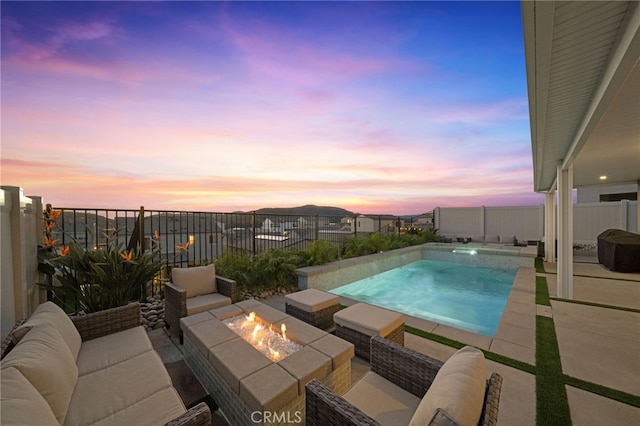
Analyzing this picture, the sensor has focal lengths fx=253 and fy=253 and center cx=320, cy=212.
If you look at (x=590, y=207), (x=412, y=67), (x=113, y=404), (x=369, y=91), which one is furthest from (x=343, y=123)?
(x=590, y=207)

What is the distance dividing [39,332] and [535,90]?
4632 millimetres

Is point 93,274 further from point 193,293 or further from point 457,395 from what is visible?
point 457,395

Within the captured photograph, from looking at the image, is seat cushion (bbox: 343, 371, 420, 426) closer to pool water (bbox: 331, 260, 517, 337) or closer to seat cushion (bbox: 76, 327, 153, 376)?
seat cushion (bbox: 76, 327, 153, 376)

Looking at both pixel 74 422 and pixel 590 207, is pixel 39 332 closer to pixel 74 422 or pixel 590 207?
pixel 74 422

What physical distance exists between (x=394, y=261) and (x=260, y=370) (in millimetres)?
7111

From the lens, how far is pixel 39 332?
1.68 metres

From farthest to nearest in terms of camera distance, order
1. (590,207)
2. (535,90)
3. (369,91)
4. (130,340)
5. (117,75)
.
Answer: (590,207) < (369,91) < (117,75) < (535,90) < (130,340)

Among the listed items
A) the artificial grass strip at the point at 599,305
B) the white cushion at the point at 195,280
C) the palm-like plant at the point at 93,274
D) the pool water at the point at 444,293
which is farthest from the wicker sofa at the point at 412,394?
the artificial grass strip at the point at 599,305

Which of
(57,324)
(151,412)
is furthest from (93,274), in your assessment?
(151,412)

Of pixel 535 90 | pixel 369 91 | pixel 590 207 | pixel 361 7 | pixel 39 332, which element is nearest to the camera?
pixel 39 332

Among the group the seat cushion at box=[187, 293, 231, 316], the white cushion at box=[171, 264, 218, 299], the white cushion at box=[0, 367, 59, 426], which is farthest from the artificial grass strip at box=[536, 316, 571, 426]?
the white cushion at box=[171, 264, 218, 299]

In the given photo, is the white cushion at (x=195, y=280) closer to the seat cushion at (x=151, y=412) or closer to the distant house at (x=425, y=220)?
the seat cushion at (x=151, y=412)

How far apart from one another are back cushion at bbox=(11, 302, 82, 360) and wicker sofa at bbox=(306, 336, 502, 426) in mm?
1943

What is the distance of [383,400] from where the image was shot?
1.59 meters
